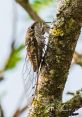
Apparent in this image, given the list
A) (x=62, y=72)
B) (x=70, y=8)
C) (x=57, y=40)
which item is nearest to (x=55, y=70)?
(x=62, y=72)

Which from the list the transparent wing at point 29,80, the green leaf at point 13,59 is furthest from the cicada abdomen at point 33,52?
the green leaf at point 13,59

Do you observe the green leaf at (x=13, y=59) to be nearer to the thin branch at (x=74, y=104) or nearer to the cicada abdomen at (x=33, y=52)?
the cicada abdomen at (x=33, y=52)

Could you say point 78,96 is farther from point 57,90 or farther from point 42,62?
point 42,62

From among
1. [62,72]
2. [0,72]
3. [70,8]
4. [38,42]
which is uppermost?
[70,8]

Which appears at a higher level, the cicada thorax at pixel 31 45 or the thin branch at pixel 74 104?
the cicada thorax at pixel 31 45

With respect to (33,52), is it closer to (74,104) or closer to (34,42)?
(34,42)

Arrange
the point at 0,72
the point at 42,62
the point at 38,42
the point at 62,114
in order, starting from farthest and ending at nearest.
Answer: the point at 0,72
the point at 38,42
the point at 42,62
the point at 62,114

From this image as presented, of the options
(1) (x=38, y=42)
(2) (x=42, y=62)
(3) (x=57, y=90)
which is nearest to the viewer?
(3) (x=57, y=90)
